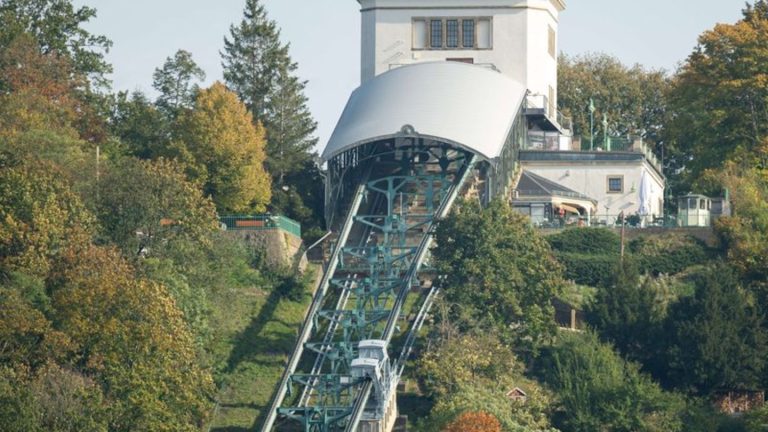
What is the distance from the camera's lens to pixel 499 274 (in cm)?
9044

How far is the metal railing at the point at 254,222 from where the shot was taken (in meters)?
101

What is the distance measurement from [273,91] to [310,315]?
20.8 m

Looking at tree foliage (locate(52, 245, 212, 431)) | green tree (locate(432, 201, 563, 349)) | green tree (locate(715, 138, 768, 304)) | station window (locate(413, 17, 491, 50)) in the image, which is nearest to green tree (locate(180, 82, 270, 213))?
station window (locate(413, 17, 491, 50))

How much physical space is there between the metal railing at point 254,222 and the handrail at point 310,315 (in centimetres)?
278

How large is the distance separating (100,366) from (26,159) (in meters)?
11.9

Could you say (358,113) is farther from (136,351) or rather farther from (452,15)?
(136,351)

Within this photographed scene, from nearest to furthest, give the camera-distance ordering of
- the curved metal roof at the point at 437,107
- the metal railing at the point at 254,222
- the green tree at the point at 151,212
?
the green tree at the point at 151,212
the metal railing at the point at 254,222
the curved metal roof at the point at 437,107

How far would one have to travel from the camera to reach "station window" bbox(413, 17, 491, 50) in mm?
110562

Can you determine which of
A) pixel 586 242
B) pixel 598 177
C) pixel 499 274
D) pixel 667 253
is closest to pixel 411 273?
pixel 499 274

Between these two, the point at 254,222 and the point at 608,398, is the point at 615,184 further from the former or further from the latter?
the point at 608,398

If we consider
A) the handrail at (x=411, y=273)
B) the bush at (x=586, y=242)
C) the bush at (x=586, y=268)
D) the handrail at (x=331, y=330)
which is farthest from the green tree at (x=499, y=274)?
the bush at (x=586, y=242)

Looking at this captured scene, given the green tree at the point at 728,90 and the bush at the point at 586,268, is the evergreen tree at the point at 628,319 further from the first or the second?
the green tree at the point at 728,90

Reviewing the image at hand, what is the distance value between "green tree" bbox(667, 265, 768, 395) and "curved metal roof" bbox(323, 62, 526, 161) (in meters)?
13.8

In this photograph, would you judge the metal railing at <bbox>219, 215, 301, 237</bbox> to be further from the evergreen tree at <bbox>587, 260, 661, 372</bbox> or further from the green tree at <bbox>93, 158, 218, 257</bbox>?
the evergreen tree at <bbox>587, 260, 661, 372</bbox>
